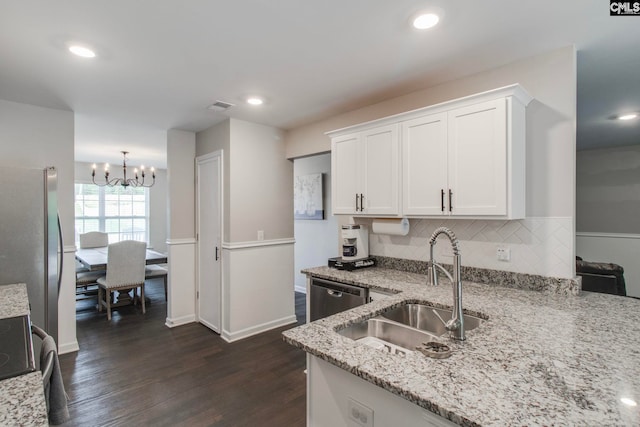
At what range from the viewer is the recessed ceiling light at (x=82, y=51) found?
6.45 feet

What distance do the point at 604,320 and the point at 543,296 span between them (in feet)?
1.42

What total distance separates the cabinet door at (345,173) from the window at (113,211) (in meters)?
6.20

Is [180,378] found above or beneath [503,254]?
beneath

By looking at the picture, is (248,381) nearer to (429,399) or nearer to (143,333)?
(143,333)

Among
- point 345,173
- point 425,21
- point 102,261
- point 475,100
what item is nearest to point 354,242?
point 345,173

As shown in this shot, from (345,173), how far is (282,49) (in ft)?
4.05

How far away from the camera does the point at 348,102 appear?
9.89 ft

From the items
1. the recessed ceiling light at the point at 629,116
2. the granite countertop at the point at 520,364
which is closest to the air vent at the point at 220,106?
the granite countertop at the point at 520,364

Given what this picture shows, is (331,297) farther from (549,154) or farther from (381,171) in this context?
(549,154)

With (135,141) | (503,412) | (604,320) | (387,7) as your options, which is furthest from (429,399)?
(135,141)

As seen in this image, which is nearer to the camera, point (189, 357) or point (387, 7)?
point (387, 7)

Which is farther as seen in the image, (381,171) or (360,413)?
(381,171)

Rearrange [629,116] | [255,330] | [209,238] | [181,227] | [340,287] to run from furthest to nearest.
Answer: [181,227]
[209,238]
[255,330]
[629,116]
[340,287]

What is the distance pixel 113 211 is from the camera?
7098 millimetres
